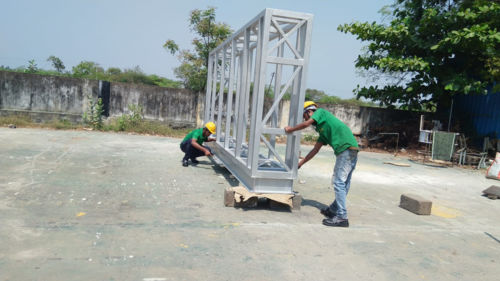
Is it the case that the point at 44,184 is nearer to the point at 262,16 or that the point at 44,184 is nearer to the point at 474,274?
the point at 262,16

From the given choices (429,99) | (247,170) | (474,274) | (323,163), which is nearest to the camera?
(474,274)

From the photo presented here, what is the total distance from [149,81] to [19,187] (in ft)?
92.3

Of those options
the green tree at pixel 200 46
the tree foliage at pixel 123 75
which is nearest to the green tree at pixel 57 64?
the tree foliage at pixel 123 75

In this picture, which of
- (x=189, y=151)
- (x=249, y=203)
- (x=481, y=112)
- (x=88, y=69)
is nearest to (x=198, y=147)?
(x=189, y=151)

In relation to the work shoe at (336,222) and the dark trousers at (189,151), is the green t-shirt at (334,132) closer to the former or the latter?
the work shoe at (336,222)

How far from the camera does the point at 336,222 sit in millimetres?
4457

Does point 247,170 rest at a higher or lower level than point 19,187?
higher

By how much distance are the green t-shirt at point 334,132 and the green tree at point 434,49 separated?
8.84m

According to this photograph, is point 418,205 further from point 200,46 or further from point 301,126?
point 200,46

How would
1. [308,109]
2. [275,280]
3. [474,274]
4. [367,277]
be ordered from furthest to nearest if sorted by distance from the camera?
1. [308,109]
2. [474,274]
3. [367,277]
4. [275,280]

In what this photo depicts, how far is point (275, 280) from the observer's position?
117 inches

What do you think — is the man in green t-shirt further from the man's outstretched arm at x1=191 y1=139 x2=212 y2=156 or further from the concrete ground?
the man's outstretched arm at x1=191 y1=139 x2=212 y2=156

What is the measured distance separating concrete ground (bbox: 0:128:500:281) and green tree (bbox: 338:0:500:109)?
632 cm

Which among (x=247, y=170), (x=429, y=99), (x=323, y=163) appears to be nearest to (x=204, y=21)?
(x=323, y=163)
